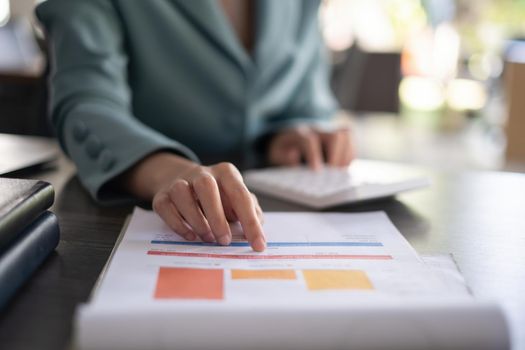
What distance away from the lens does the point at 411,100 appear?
231 inches

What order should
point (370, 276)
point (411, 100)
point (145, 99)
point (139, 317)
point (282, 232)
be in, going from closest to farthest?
point (139, 317) → point (370, 276) → point (282, 232) → point (145, 99) → point (411, 100)

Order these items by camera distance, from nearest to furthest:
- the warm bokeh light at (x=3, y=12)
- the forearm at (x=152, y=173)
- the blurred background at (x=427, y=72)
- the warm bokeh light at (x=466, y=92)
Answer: the forearm at (x=152, y=173) < the warm bokeh light at (x=3, y=12) < the blurred background at (x=427, y=72) < the warm bokeh light at (x=466, y=92)

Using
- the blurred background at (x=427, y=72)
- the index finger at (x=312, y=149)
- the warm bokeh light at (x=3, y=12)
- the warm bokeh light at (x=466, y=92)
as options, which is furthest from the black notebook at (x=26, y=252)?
the warm bokeh light at (x=466, y=92)

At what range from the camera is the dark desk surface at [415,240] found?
0.37 metres

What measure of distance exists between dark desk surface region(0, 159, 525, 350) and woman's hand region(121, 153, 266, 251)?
6cm

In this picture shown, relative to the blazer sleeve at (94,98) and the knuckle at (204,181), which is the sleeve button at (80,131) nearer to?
the blazer sleeve at (94,98)

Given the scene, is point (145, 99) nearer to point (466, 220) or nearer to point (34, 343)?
point (466, 220)

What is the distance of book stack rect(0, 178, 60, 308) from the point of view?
0.39m

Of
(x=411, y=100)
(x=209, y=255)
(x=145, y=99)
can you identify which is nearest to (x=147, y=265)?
(x=209, y=255)

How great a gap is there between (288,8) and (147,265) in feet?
2.17

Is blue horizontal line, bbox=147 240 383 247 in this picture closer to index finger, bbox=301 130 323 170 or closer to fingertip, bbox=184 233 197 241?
fingertip, bbox=184 233 197 241

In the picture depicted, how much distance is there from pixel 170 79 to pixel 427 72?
513 cm

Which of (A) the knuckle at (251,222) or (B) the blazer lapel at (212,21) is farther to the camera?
(B) the blazer lapel at (212,21)

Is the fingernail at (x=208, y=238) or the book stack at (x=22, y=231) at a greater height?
the book stack at (x=22, y=231)
